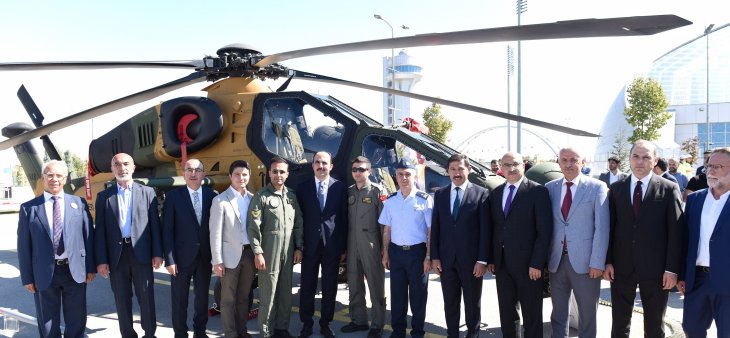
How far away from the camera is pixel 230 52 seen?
6.19m

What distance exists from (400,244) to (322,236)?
77 cm

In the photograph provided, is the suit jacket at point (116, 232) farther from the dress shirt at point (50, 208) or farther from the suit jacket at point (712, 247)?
the suit jacket at point (712, 247)

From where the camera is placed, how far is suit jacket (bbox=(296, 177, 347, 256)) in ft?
15.8

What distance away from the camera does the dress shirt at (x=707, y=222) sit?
3520 millimetres

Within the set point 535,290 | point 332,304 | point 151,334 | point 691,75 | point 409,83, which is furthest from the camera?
point 409,83

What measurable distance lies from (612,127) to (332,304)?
306 ft

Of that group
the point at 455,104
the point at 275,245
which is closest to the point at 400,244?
the point at 275,245

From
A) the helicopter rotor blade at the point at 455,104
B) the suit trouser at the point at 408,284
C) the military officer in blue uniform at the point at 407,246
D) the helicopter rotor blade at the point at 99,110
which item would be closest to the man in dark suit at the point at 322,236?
the military officer in blue uniform at the point at 407,246

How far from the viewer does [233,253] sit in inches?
181

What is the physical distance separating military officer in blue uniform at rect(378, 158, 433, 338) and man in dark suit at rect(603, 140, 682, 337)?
1.54m

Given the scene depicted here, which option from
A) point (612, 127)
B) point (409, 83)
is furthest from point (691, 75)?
point (409, 83)

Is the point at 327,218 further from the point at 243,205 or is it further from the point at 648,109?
the point at 648,109

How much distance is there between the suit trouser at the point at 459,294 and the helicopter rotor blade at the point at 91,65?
13.1 feet

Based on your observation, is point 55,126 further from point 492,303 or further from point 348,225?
point 492,303
